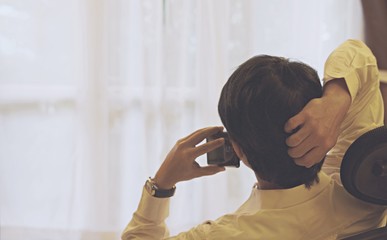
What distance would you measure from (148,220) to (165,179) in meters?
0.09

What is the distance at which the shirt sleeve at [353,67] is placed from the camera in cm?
91

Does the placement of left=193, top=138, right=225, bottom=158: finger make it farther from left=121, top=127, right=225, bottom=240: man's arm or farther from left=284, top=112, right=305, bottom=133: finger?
left=284, top=112, right=305, bottom=133: finger

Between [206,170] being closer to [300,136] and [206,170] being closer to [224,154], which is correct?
[224,154]

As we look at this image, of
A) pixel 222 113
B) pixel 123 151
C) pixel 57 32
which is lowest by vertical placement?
pixel 123 151

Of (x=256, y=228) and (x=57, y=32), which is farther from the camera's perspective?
(x=57, y=32)

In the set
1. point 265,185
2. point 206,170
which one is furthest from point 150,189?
point 265,185

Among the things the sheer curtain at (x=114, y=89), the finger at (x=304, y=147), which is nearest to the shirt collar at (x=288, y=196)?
the finger at (x=304, y=147)

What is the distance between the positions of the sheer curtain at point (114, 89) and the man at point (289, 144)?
1.31 m

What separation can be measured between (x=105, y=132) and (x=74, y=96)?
0.71 ft

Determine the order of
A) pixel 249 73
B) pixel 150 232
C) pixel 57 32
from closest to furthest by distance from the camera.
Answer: pixel 249 73 → pixel 150 232 → pixel 57 32

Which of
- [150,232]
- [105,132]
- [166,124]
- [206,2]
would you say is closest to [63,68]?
[105,132]

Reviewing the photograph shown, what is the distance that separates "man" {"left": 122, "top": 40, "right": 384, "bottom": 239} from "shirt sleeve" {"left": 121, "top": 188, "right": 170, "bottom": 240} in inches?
4.9

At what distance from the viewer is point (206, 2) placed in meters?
2.22

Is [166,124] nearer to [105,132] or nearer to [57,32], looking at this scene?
[105,132]
